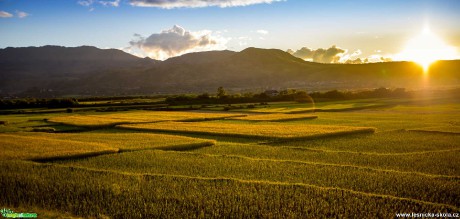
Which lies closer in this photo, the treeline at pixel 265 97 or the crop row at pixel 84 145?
the crop row at pixel 84 145

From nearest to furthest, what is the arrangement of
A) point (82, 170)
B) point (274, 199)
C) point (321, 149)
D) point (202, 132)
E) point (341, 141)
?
point (274, 199) → point (82, 170) → point (321, 149) → point (341, 141) → point (202, 132)

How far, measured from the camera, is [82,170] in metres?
20.7

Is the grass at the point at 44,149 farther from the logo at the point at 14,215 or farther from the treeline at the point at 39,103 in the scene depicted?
the treeline at the point at 39,103

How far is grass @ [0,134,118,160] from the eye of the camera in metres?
24.7

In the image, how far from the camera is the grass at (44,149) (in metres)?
24.7

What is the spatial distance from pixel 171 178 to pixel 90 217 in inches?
214

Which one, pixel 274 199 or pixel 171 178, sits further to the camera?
pixel 171 178

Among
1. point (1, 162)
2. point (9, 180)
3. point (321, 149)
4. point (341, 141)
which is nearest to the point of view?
point (9, 180)

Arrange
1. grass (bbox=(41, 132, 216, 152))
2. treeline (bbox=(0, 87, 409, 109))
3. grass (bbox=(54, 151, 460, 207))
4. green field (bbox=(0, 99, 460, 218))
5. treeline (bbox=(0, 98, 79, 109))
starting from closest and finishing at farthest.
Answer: green field (bbox=(0, 99, 460, 218))
grass (bbox=(54, 151, 460, 207))
grass (bbox=(41, 132, 216, 152))
treeline (bbox=(0, 98, 79, 109))
treeline (bbox=(0, 87, 409, 109))

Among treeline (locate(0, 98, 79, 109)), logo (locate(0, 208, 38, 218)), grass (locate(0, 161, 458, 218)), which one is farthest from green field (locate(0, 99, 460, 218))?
treeline (locate(0, 98, 79, 109))

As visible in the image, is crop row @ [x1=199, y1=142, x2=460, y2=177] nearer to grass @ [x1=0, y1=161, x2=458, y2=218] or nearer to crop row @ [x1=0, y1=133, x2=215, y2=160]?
crop row @ [x1=0, y1=133, x2=215, y2=160]

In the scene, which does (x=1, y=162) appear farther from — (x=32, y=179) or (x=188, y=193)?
(x=188, y=193)

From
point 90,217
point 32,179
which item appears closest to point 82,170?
point 32,179

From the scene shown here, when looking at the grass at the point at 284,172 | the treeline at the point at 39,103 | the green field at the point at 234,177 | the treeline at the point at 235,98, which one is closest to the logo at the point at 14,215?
the green field at the point at 234,177
